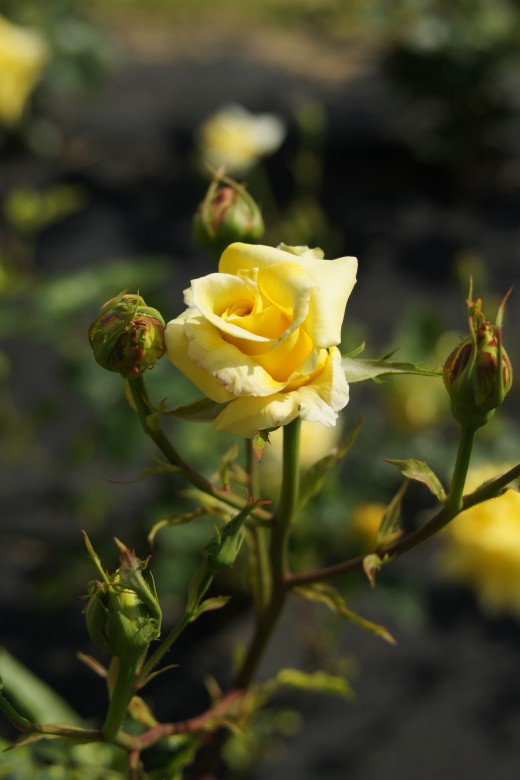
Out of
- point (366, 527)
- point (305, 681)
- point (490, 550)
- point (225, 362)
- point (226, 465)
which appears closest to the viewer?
point (225, 362)

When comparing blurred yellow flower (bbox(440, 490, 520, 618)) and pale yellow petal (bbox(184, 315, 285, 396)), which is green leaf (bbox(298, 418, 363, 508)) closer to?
pale yellow petal (bbox(184, 315, 285, 396))

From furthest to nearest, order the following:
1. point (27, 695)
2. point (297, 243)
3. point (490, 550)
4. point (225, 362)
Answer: point (297, 243) < point (490, 550) < point (27, 695) < point (225, 362)

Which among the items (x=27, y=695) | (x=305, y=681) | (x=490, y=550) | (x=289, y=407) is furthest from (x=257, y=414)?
(x=490, y=550)

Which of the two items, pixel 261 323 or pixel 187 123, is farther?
pixel 187 123

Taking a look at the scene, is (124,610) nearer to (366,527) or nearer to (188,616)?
(188,616)

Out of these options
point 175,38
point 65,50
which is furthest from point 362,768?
point 175,38

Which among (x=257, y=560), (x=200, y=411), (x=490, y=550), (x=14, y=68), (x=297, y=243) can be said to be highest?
(x=200, y=411)

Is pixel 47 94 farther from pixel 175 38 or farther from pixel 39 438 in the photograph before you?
Answer: pixel 39 438
